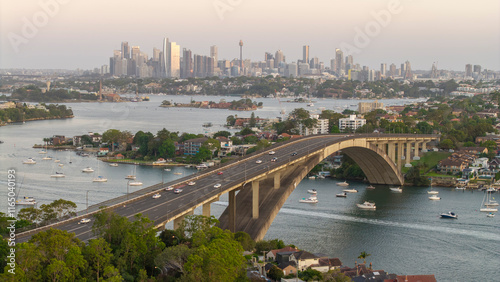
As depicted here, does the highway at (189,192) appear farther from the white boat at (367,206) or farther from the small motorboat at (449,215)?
the small motorboat at (449,215)

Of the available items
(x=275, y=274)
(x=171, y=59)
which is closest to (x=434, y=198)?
(x=275, y=274)

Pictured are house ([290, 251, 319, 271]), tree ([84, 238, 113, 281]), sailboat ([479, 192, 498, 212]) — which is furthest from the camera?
sailboat ([479, 192, 498, 212])

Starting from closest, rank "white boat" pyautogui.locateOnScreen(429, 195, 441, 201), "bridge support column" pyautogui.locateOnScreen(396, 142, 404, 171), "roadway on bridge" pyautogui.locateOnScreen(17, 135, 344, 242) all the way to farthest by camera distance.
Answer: "roadway on bridge" pyautogui.locateOnScreen(17, 135, 344, 242) → "white boat" pyautogui.locateOnScreen(429, 195, 441, 201) → "bridge support column" pyautogui.locateOnScreen(396, 142, 404, 171)

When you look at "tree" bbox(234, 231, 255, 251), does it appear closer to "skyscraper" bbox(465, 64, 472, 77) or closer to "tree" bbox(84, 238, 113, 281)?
"tree" bbox(84, 238, 113, 281)

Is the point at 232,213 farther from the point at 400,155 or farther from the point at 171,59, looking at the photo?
the point at 171,59

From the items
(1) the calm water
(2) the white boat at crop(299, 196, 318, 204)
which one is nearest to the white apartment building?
(1) the calm water

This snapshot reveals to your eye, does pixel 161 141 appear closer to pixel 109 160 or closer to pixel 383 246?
pixel 109 160

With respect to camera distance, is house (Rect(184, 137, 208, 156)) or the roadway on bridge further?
house (Rect(184, 137, 208, 156))
